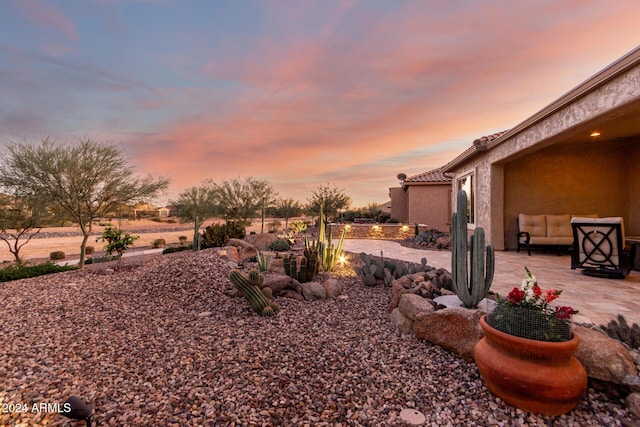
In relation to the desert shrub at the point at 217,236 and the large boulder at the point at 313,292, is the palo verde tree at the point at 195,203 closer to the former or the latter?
the desert shrub at the point at 217,236

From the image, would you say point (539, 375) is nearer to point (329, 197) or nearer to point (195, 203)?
point (329, 197)

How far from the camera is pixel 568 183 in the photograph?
27.8 feet

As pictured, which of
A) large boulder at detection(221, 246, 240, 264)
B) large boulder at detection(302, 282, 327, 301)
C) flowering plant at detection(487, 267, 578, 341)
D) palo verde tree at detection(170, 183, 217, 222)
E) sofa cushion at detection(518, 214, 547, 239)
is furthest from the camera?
palo verde tree at detection(170, 183, 217, 222)

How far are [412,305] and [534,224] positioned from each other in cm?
701

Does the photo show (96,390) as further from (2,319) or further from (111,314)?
(2,319)

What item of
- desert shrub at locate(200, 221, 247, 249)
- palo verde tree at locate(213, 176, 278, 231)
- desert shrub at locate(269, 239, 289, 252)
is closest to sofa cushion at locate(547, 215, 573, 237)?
desert shrub at locate(269, 239, 289, 252)

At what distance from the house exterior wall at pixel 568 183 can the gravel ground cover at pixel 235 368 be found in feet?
21.9

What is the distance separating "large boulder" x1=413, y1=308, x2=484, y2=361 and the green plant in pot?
47 centimetres

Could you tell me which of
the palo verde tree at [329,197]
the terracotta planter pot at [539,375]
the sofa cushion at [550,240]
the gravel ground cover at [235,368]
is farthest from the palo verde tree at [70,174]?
the palo verde tree at [329,197]

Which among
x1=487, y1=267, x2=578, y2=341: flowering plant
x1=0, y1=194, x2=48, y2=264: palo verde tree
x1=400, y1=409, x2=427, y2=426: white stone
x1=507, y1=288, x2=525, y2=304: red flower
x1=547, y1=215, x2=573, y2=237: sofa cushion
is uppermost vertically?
x1=0, y1=194, x2=48, y2=264: palo verde tree

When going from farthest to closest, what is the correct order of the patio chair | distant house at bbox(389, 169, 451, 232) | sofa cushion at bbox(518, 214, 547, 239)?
distant house at bbox(389, 169, 451, 232), sofa cushion at bbox(518, 214, 547, 239), the patio chair

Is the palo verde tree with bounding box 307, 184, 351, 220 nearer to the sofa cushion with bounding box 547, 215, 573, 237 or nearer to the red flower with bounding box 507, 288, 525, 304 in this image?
the sofa cushion with bounding box 547, 215, 573, 237

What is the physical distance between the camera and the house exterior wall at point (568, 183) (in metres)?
8.24

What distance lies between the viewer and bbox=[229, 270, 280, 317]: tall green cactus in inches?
155
